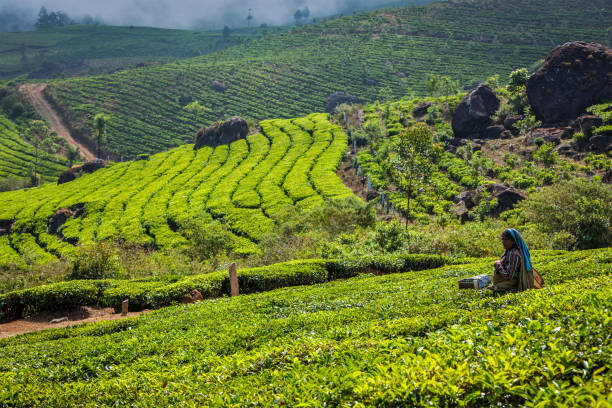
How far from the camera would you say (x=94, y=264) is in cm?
2427

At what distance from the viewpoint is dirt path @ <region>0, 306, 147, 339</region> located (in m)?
16.4

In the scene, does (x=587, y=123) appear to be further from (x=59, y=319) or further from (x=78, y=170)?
(x=78, y=170)

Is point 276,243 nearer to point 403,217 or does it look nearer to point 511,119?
point 403,217

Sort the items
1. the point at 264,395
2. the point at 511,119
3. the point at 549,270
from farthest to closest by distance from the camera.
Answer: the point at 511,119
the point at 549,270
the point at 264,395

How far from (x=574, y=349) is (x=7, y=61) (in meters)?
263

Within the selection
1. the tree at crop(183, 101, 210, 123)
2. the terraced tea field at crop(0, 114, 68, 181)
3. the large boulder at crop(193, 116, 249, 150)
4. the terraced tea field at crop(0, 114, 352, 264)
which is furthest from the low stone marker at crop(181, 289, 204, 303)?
the tree at crop(183, 101, 210, 123)

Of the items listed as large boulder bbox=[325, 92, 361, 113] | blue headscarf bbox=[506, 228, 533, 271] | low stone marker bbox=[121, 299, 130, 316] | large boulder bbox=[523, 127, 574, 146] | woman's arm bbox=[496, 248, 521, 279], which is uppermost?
large boulder bbox=[325, 92, 361, 113]

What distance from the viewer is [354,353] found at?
6.24 metres

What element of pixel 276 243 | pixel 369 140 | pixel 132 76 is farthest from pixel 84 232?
pixel 132 76

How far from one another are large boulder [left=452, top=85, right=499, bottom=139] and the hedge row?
140 ft

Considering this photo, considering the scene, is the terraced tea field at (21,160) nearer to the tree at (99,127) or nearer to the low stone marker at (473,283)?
the tree at (99,127)

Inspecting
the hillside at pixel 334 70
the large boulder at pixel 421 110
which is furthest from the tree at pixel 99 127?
the large boulder at pixel 421 110

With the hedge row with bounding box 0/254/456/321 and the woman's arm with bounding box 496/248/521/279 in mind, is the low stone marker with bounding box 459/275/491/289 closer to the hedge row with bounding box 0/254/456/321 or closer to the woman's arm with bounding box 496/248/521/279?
the woman's arm with bounding box 496/248/521/279

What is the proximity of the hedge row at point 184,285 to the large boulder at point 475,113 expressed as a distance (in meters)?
42.7
